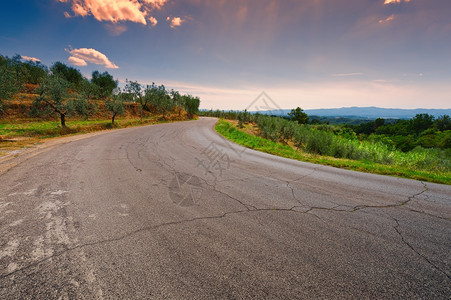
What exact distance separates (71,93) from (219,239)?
27.9m

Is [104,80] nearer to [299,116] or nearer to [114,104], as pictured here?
[114,104]

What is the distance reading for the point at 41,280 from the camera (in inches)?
84.4

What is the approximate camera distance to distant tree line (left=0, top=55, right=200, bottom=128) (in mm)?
17562

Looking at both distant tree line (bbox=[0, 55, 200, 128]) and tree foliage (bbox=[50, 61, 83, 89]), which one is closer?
distant tree line (bbox=[0, 55, 200, 128])

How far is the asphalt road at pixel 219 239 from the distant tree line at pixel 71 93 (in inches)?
673

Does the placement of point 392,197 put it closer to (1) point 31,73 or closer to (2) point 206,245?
(2) point 206,245

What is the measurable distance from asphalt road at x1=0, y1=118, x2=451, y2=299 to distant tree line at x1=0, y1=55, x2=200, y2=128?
17099 millimetres

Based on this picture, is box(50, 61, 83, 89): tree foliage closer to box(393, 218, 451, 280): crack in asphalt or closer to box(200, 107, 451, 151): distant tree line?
box(200, 107, 451, 151): distant tree line

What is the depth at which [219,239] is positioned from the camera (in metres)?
2.99
